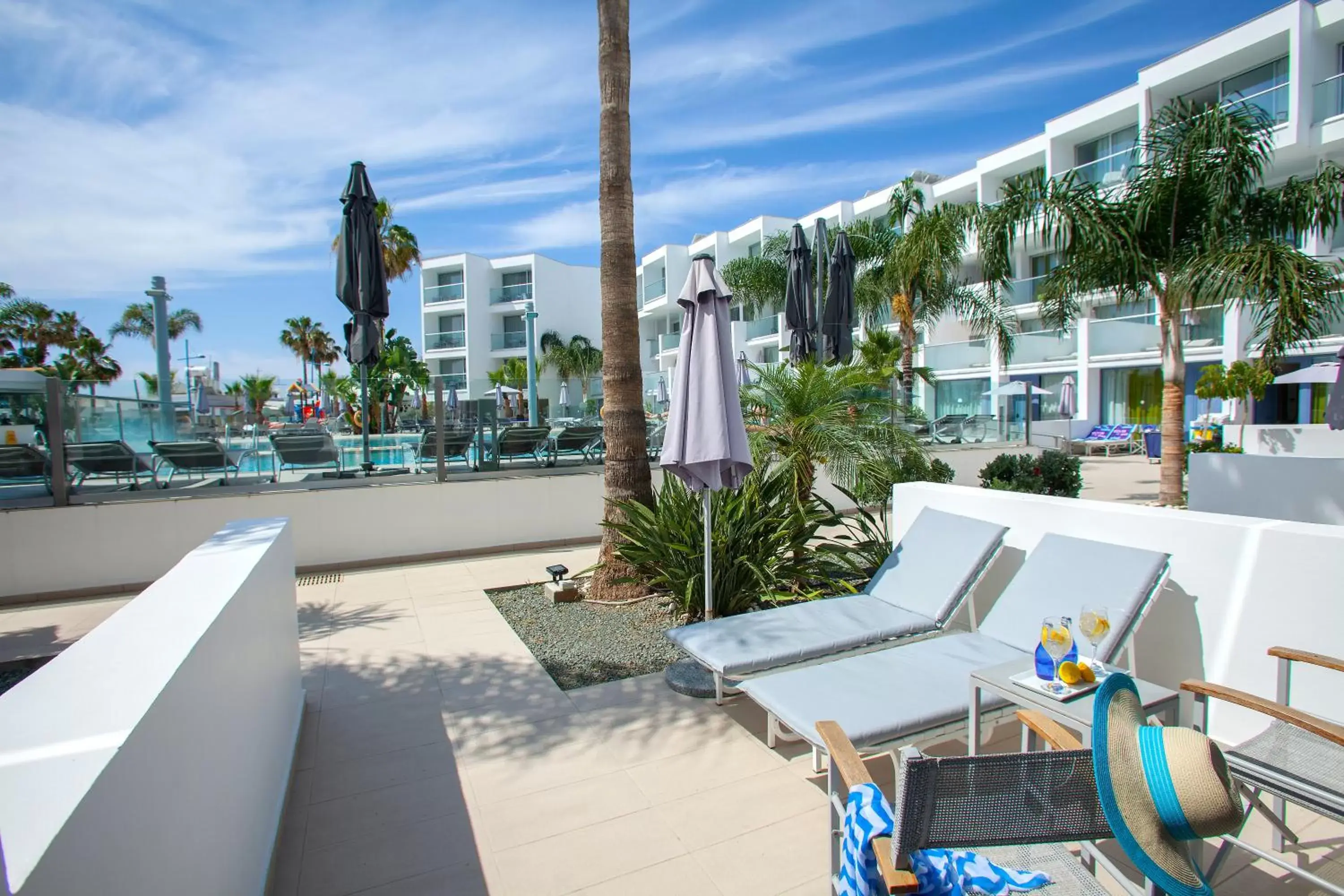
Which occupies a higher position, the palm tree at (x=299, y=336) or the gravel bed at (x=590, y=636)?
the palm tree at (x=299, y=336)

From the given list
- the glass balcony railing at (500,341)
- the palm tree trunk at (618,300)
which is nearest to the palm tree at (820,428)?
the palm tree trunk at (618,300)

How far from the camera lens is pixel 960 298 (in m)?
17.0

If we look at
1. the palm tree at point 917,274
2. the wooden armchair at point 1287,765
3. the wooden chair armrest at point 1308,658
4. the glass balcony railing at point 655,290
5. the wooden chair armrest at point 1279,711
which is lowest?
the wooden armchair at point 1287,765

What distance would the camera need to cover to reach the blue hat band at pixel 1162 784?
141cm

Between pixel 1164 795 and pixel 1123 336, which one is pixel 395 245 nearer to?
pixel 1123 336

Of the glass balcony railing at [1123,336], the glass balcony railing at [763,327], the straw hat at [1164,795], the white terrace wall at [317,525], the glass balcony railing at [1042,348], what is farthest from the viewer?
the glass balcony railing at [763,327]

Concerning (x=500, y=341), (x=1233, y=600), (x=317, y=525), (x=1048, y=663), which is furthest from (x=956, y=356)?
(x=1048, y=663)

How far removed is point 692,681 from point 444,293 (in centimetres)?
3737

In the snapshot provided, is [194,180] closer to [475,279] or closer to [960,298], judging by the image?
[960,298]

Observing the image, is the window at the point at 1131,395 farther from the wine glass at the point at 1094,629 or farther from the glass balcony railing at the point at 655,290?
the wine glass at the point at 1094,629

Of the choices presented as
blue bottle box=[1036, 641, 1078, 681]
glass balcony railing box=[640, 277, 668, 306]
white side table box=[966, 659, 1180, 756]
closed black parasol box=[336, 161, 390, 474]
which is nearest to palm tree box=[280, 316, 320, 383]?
glass balcony railing box=[640, 277, 668, 306]

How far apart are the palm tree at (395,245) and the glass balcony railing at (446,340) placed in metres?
14.8

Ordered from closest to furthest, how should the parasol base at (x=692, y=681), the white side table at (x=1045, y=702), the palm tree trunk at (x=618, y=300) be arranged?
the white side table at (x=1045, y=702), the parasol base at (x=692, y=681), the palm tree trunk at (x=618, y=300)

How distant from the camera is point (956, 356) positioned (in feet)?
81.4
